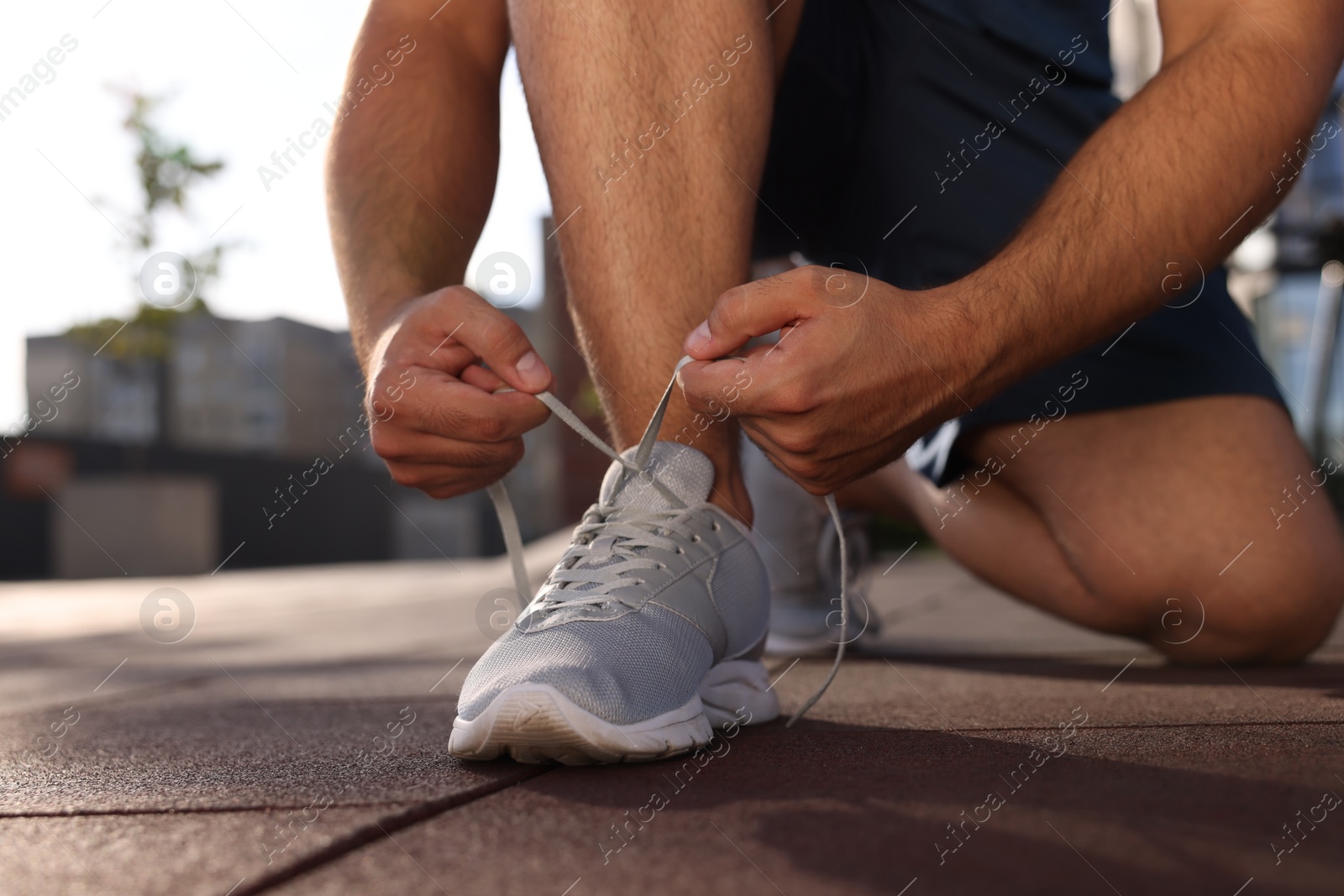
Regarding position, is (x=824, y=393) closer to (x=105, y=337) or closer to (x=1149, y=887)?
(x=1149, y=887)

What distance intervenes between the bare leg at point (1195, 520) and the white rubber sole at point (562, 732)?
95cm

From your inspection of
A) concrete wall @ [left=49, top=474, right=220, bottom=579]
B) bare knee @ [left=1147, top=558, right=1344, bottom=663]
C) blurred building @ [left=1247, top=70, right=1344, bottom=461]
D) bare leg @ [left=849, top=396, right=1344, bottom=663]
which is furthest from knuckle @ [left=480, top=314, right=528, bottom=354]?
concrete wall @ [left=49, top=474, right=220, bottom=579]

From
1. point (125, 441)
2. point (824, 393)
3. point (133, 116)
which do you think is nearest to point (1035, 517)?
point (824, 393)

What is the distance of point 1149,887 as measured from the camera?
0.54 metres

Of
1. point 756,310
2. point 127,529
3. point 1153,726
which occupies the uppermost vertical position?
point 756,310

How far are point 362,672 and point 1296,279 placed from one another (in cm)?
1051

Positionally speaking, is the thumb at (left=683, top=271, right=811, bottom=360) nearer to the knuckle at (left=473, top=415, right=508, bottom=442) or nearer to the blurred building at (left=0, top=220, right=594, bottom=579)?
the knuckle at (left=473, top=415, right=508, bottom=442)

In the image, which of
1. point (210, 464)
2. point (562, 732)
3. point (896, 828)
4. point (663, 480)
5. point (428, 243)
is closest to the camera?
point (896, 828)

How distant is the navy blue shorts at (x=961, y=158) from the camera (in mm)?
1690

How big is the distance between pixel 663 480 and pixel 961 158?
0.92 meters

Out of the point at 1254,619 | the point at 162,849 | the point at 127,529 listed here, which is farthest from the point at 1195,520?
the point at 127,529

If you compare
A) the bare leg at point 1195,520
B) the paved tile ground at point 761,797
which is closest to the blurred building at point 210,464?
the bare leg at point 1195,520

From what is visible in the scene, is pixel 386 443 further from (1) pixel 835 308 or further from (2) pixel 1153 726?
(2) pixel 1153 726

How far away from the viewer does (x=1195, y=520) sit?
5.55 feet
